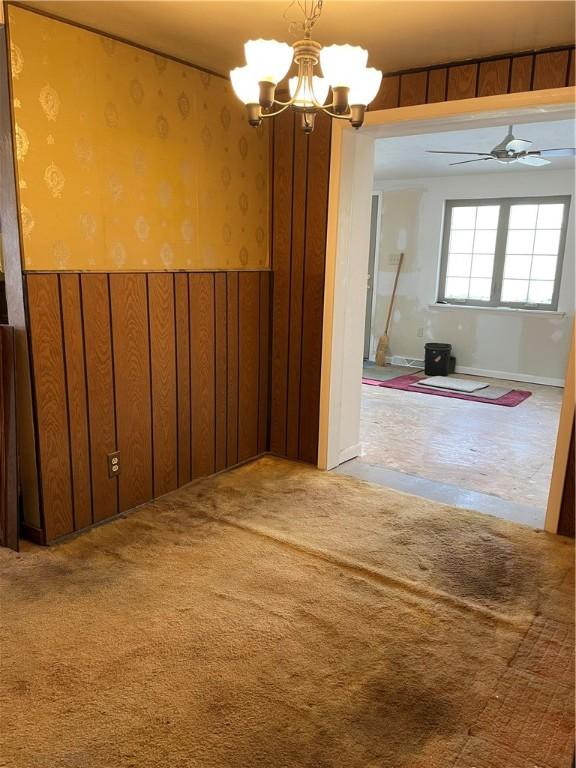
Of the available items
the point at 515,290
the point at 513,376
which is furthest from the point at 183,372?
the point at 515,290

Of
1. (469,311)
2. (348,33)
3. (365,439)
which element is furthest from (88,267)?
(469,311)

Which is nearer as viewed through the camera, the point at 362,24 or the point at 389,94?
the point at 362,24

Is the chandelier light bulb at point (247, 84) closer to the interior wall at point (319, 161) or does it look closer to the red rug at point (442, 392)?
the interior wall at point (319, 161)

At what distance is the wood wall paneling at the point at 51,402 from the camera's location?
8.23ft

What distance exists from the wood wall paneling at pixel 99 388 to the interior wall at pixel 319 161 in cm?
131

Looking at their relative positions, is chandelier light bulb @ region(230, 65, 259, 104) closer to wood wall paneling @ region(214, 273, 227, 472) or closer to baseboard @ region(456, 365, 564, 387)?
wood wall paneling @ region(214, 273, 227, 472)

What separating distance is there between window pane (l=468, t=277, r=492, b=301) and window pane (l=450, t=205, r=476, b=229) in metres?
0.66

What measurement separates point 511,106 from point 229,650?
2774 mm

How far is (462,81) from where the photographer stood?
9.64 ft

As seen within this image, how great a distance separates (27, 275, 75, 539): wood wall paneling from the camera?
2.51m

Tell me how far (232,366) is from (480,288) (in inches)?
181

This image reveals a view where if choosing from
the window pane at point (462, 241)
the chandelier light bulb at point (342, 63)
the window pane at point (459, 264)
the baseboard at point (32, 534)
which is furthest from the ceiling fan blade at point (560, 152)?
the baseboard at point (32, 534)

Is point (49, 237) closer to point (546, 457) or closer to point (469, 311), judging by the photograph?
point (546, 457)

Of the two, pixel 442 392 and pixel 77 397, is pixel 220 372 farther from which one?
pixel 442 392
